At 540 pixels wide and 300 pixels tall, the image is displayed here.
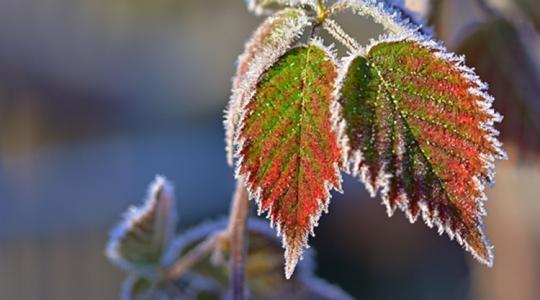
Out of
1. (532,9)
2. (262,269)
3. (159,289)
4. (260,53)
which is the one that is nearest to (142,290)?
(159,289)

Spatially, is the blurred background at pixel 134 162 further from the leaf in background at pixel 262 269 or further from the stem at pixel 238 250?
the stem at pixel 238 250

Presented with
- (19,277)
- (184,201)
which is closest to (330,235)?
(184,201)

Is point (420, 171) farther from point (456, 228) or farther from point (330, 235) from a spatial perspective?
point (330, 235)

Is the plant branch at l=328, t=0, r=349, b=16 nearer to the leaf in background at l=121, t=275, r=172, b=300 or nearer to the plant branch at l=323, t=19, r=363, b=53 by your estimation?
the plant branch at l=323, t=19, r=363, b=53

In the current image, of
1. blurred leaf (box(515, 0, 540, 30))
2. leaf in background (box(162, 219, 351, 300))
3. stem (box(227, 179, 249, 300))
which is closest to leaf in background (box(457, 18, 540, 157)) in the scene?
blurred leaf (box(515, 0, 540, 30))

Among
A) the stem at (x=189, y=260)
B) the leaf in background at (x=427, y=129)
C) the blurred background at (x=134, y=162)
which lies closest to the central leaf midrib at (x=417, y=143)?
the leaf in background at (x=427, y=129)

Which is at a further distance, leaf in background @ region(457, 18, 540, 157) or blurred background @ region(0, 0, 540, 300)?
blurred background @ region(0, 0, 540, 300)

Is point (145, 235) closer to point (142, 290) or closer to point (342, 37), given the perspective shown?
point (142, 290)

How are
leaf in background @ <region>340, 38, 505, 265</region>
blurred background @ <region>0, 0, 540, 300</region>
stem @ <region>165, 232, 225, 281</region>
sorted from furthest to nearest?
blurred background @ <region>0, 0, 540, 300</region> < stem @ <region>165, 232, 225, 281</region> < leaf in background @ <region>340, 38, 505, 265</region>
